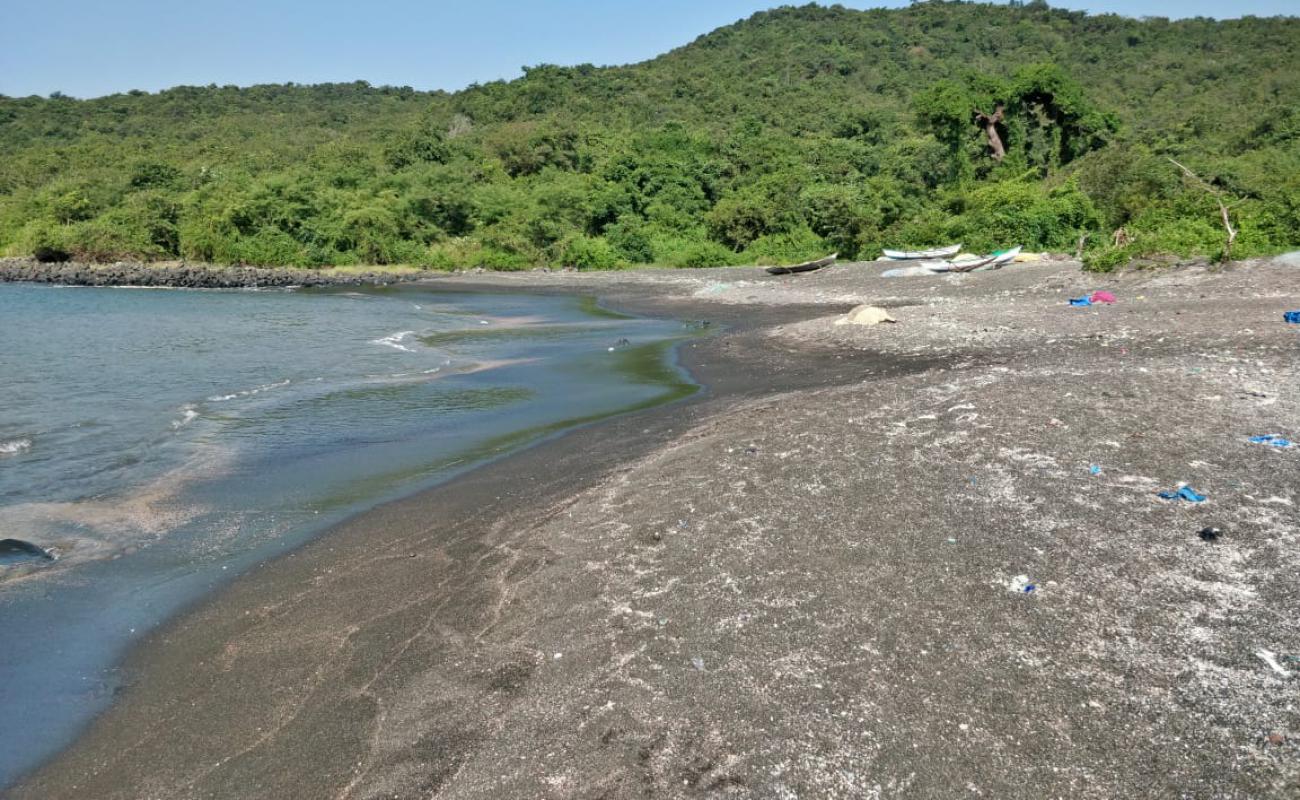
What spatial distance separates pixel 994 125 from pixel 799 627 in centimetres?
5900

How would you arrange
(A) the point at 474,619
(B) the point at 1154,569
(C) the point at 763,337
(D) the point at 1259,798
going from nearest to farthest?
(D) the point at 1259,798
(B) the point at 1154,569
(A) the point at 474,619
(C) the point at 763,337

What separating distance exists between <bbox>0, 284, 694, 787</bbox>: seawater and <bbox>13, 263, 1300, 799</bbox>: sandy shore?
25.1 inches

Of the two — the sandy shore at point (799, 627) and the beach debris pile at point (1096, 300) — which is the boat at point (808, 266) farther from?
the sandy shore at point (799, 627)

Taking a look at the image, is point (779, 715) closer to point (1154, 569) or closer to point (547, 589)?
point (547, 589)

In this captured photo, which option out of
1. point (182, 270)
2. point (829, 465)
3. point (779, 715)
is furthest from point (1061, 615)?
point (182, 270)

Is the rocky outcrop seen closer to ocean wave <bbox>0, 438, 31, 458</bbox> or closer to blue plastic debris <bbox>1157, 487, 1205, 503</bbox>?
ocean wave <bbox>0, 438, 31, 458</bbox>

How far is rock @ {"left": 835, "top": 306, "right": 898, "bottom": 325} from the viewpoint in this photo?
20641 mm

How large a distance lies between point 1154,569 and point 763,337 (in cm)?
1590

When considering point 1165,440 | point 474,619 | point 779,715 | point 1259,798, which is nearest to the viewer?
point 1259,798

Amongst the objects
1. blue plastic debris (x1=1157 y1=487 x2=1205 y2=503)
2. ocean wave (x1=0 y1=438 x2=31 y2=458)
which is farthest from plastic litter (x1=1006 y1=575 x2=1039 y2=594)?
ocean wave (x1=0 y1=438 x2=31 y2=458)

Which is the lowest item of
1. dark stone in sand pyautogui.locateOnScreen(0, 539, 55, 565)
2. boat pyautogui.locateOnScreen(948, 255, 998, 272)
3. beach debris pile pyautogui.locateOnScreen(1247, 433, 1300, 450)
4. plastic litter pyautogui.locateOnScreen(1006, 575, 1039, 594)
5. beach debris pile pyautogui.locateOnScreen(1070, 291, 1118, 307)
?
dark stone in sand pyautogui.locateOnScreen(0, 539, 55, 565)

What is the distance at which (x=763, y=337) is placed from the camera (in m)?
21.9

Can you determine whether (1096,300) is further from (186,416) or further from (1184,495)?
(186,416)

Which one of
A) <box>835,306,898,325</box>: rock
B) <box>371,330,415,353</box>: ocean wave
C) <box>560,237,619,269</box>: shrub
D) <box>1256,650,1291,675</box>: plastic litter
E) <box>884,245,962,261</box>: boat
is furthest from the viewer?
<box>560,237,619,269</box>: shrub
